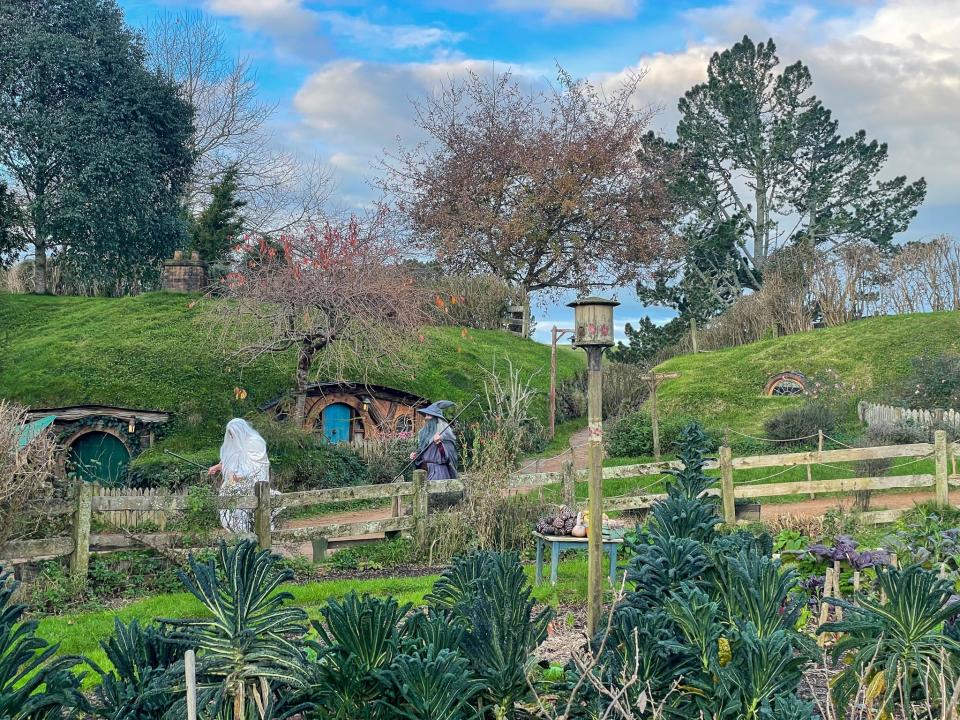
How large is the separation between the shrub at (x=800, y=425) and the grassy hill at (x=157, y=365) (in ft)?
23.2

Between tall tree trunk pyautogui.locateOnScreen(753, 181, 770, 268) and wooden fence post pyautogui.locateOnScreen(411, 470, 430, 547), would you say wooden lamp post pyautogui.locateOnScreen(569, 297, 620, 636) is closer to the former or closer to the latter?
wooden fence post pyautogui.locateOnScreen(411, 470, 430, 547)

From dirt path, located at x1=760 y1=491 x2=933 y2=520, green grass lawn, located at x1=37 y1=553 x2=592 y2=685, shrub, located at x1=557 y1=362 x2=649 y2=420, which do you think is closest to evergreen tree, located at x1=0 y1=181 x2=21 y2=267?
shrub, located at x1=557 y1=362 x2=649 y2=420

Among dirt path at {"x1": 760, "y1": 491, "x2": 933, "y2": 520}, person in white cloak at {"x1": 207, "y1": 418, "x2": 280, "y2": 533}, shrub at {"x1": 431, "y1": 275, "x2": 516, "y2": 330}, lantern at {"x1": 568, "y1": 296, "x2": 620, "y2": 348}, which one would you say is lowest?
dirt path at {"x1": 760, "y1": 491, "x2": 933, "y2": 520}

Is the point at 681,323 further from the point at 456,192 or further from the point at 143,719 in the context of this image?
the point at 143,719

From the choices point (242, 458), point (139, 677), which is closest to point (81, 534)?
point (242, 458)

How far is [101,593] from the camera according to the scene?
943 cm

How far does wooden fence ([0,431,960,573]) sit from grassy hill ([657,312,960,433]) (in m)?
9.06

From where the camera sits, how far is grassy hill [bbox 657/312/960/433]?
23766mm

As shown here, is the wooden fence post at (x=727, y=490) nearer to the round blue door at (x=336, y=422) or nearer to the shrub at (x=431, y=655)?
the shrub at (x=431, y=655)

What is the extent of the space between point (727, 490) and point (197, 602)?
6975mm

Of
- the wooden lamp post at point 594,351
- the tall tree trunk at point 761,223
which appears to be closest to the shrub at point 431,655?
the wooden lamp post at point 594,351

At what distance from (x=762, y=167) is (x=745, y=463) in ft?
94.1

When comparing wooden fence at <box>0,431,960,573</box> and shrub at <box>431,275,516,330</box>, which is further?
shrub at <box>431,275,516,330</box>

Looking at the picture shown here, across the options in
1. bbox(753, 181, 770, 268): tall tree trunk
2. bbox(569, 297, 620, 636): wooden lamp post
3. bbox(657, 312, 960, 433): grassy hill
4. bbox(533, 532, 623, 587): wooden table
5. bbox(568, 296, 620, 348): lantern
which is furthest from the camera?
bbox(753, 181, 770, 268): tall tree trunk
